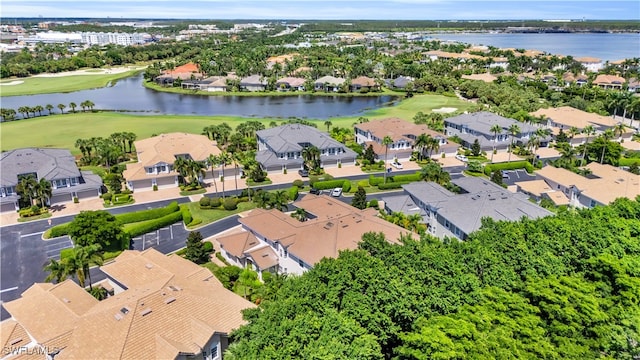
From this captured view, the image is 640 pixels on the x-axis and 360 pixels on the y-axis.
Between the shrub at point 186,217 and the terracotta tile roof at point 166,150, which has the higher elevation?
the terracotta tile roof at point 166,150

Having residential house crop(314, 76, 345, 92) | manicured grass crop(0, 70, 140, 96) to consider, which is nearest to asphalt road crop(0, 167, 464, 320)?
residential house crop(314, 76, 345, 92)

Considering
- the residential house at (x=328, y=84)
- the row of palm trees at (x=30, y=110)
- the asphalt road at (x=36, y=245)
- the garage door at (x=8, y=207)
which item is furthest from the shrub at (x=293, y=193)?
Answer: the residential house at (x=328, y=84)

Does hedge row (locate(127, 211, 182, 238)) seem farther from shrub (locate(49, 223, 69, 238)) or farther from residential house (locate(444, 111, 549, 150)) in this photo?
residential house (locate(444, 111, 549, 150))

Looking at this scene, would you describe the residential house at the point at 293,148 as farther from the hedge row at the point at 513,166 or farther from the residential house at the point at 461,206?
the hedge row at the point at 513,166

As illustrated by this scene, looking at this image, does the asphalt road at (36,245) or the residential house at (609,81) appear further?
the residential house at (609,81)

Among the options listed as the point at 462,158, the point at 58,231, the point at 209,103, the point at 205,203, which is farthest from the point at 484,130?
the point at 209,103

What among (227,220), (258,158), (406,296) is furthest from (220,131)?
(406,296)
